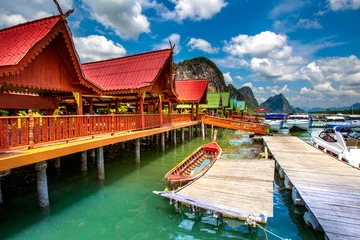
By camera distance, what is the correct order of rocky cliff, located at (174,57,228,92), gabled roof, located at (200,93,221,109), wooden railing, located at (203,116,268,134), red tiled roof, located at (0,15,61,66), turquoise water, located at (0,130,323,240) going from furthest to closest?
1. rocky cliff, located at (174,57,228,92)
2. gabled roof, located at (200,93,221,109)
3. wooden railing, located at (203,116,268,134)
4. red tiled roof, located at (0,15,61,66)
5. turquoise water, located at (0,130,323,240)

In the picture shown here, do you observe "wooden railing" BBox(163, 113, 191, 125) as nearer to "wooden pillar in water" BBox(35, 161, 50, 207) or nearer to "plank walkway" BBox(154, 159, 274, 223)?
"plank walkway" BBox(154, 159, 274, 223)

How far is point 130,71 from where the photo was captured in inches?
563

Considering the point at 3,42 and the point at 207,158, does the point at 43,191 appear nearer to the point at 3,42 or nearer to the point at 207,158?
the point at 3,42

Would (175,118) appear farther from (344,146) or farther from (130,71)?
(344,146)

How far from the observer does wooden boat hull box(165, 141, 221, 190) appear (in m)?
7.86

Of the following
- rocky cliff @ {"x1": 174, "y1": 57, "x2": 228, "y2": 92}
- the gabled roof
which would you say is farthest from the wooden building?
rocky cliff @ {"x1": 174, "y1": 57, "x2": 228, "y2": 92}

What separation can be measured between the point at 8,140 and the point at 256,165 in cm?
870

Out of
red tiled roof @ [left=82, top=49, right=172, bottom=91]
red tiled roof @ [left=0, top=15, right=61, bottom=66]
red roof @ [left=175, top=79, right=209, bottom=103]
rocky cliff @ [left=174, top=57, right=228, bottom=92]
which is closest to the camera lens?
red tiled roof @ [left=0, top=15, right=61, bottom=66]

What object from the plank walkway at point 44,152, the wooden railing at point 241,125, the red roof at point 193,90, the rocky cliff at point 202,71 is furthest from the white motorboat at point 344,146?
the rocky cliff at point 202,71

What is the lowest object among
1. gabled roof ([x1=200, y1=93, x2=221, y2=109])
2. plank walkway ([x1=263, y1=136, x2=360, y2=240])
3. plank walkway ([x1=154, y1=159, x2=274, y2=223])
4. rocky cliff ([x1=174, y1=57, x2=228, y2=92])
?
plank walkway ([x1=154, y1=159, x2=274, y2=223])

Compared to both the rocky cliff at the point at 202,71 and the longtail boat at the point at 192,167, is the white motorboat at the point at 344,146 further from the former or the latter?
the rocky cliff at the point at 202,71

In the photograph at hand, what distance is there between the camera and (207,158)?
39.3 feet

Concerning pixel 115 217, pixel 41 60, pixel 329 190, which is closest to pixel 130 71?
pixel 41 60

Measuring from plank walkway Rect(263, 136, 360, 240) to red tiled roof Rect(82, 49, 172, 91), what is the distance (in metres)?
8.48
